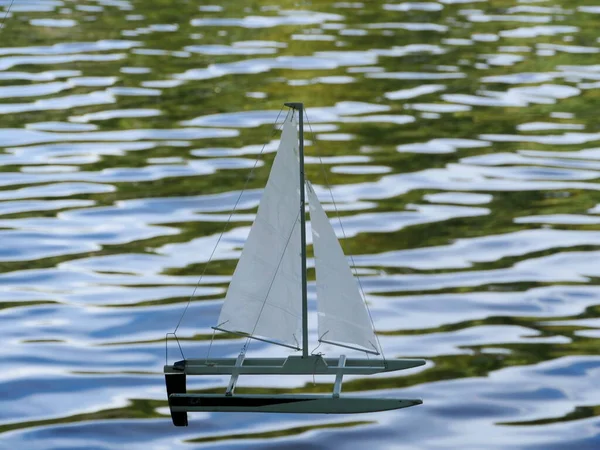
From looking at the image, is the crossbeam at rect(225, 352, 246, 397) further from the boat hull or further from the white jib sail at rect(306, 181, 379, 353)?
the white jib sail at rect(306, 181, 379, 353)

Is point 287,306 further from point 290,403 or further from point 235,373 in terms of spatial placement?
point 290,403

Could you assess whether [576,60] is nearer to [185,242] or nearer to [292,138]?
[185,242]

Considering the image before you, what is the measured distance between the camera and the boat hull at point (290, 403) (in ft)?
24.7

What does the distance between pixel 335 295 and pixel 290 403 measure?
40.0 inches

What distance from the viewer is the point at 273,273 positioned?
8109 millimetres

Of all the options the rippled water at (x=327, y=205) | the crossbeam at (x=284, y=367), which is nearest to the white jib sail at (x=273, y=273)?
the crossbeam at (x=284, y=367)

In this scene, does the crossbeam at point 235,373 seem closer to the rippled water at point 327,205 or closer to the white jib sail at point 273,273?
the white jib sail at point 273,273

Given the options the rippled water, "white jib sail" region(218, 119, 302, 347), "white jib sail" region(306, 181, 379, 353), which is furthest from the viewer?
the rippled water

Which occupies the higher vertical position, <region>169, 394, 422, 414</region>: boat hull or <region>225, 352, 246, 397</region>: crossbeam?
<region>225, 352, 246, 397</region>: crossbeam

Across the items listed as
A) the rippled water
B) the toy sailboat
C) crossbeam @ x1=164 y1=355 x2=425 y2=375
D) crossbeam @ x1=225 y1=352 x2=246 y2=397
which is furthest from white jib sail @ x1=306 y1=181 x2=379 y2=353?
the rippled water

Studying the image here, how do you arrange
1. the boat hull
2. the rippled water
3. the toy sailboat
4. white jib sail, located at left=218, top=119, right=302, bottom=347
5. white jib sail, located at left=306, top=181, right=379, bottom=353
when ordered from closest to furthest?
the boat hull → the toy sailboat → white jib sail, located at left=218, top=119, right=302, bottom=347 → white jib sail, located at left=306, top=181, right=379, bottom=353 → the rippled water

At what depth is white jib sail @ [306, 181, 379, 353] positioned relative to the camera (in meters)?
8.30

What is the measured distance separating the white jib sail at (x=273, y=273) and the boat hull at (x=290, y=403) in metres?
0.60

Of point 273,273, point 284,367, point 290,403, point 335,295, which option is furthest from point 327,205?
point 290,403
